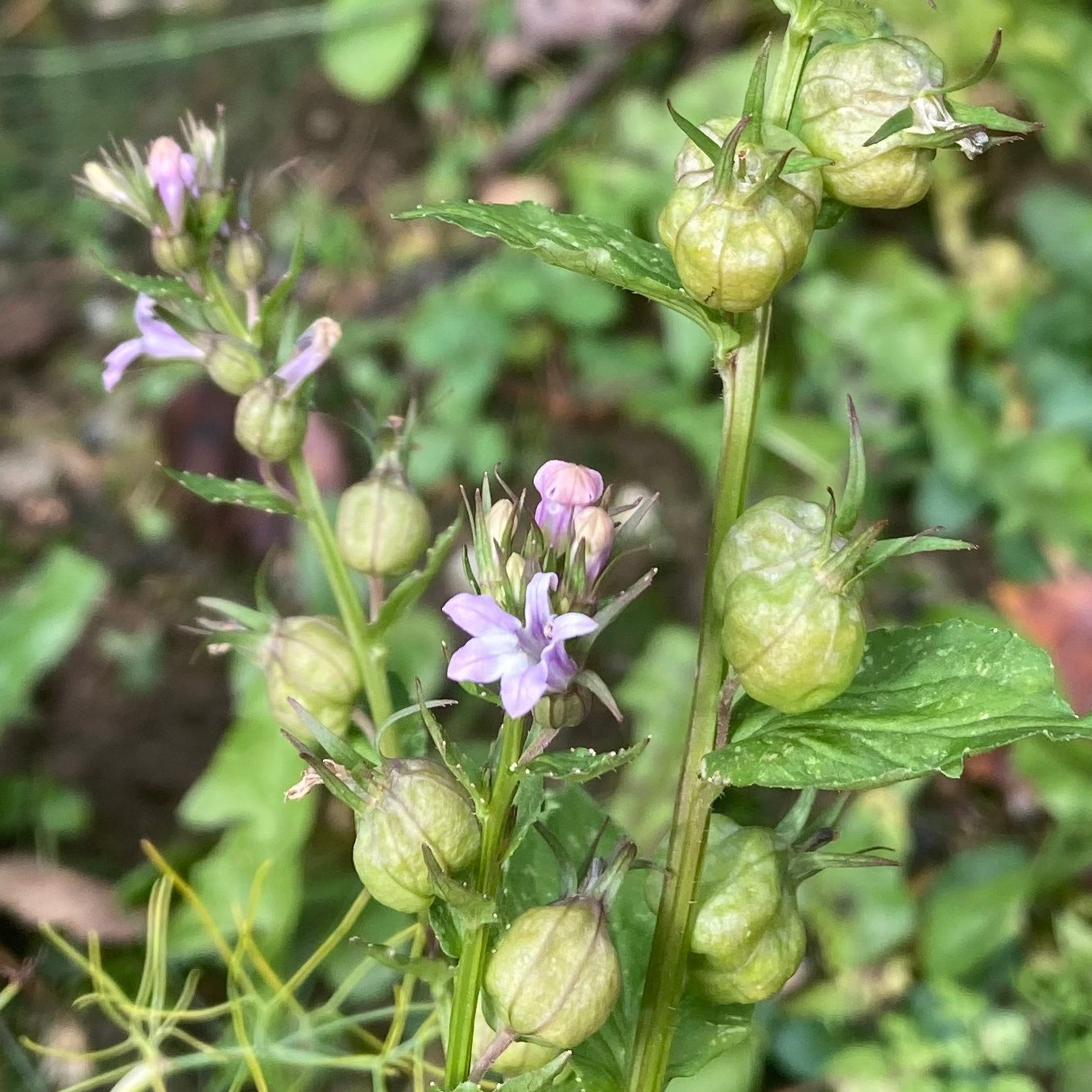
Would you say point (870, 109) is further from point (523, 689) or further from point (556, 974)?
point (556, 974)

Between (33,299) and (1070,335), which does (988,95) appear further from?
(33,299)

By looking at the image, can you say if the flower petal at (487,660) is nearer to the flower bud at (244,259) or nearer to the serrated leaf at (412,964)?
the serrated leaf at (412,964)

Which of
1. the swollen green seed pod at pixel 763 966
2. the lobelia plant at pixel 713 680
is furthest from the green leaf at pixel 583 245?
the swollen green seed pod at pixel 763 966

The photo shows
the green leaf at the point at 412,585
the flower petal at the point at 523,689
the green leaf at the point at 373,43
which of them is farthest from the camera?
the green leaf at the point at 373,43

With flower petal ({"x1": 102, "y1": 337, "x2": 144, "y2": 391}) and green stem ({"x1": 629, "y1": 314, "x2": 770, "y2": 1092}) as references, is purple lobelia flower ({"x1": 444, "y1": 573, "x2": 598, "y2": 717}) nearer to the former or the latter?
green stem ({"x1": 629, "y1": 314, "x2": 770, "y2": 1092})

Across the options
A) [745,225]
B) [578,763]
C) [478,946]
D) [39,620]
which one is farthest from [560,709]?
[39,620]

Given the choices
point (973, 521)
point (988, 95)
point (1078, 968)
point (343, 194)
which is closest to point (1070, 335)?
point (973, 521)
